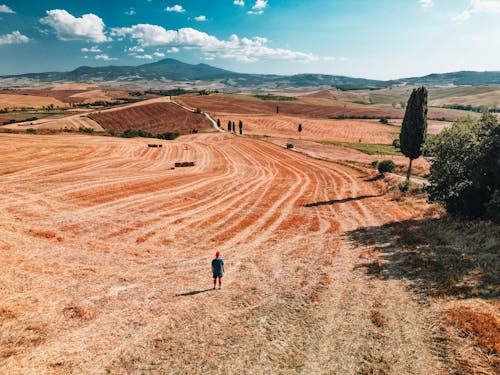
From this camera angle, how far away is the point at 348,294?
16.8m

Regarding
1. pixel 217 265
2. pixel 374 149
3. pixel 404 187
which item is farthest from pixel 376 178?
pixel 374 149

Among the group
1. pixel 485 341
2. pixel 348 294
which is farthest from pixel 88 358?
pixel 485 341

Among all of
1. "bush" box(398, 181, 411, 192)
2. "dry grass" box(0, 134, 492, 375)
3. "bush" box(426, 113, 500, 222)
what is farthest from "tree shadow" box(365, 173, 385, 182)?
"bush" box(426, 113, 500, 222)

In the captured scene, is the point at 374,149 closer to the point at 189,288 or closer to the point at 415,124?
the point at 415,124

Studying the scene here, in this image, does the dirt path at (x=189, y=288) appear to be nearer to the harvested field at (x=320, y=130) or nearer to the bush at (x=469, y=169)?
the bush at (x=469, y=169)

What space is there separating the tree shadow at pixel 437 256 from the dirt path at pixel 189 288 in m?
1.21

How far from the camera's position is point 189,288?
1750 centimetres

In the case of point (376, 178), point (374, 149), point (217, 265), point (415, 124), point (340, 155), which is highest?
point (415, 124)

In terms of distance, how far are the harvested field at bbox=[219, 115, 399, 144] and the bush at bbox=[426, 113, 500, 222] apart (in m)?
98.0

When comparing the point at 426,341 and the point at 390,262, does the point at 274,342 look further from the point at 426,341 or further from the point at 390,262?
the point at 390,262

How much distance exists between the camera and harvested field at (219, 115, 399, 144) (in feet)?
435

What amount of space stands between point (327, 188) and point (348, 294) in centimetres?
3254

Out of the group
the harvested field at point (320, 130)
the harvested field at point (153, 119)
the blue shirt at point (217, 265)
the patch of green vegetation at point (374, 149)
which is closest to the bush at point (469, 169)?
the blue shirt at point (217, 265)

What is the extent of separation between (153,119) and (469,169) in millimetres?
140195
